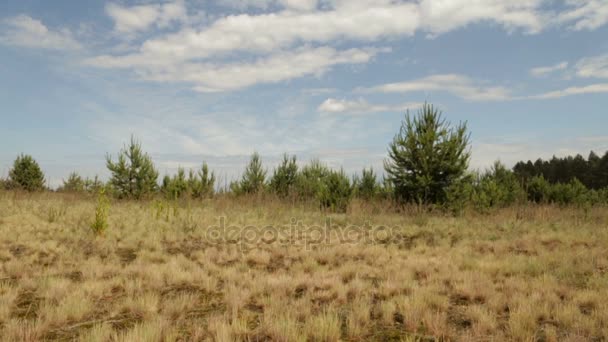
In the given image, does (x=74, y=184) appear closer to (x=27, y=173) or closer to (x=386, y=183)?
(x=27, y=173)

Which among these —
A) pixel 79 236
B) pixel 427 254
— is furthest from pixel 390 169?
pixel 79 236

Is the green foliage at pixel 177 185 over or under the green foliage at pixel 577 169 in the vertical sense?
under

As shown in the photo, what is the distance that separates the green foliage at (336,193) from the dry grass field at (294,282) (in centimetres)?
703

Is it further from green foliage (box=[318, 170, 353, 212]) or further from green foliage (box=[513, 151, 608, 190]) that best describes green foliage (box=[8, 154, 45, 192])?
green foliage (box=[513, 151, 608, 190])

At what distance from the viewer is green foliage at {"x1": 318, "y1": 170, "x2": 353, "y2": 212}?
2052 centimetres

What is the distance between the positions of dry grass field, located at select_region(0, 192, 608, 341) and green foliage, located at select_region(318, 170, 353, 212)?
703 centimetres

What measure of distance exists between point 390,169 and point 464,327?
1456cm

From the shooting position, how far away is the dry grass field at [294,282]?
4531 millimetres

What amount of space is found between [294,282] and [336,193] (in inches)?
572

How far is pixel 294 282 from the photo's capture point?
6520mm

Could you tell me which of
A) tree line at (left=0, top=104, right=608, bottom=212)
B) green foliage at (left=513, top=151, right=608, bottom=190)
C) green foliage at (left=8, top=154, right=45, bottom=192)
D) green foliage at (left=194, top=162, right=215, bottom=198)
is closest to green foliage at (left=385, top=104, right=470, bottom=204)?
tree line at (left=0, top=104, right=608, bottom=212)

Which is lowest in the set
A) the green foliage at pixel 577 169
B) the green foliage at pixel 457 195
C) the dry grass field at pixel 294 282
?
the dry grass field at pixel 294 282

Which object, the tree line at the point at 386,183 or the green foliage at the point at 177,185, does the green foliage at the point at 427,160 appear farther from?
the green foliage at the point at 177,185

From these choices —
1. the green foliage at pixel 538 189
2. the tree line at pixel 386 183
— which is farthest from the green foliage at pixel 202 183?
the green foliage at pixel 538 189
